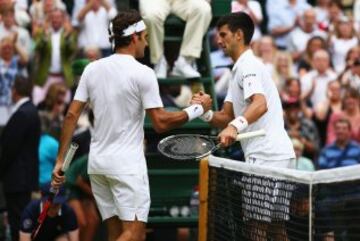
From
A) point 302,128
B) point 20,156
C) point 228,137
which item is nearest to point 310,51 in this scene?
point 302,128

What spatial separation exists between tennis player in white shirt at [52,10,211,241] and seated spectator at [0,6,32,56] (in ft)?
25.2

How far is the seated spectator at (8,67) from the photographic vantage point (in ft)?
55.0

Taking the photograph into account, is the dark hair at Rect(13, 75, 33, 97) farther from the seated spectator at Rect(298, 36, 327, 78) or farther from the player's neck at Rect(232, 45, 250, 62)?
the seated spectator at Rect(298, 36, 327, 78)

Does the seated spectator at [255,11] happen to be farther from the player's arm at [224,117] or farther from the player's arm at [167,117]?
the player's arm at [167,117]

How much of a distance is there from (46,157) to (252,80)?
575 cm

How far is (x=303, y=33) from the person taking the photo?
1945cm

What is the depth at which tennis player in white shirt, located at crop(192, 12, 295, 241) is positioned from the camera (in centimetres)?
973

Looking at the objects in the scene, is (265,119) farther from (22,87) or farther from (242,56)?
(22,87)

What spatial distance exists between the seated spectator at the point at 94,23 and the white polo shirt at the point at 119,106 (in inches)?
320

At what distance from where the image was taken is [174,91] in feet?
47.8

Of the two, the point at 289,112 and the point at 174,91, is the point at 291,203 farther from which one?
the point at 289,112

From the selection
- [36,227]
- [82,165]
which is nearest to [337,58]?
[82,165]

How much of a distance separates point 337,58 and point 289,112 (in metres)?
2.73

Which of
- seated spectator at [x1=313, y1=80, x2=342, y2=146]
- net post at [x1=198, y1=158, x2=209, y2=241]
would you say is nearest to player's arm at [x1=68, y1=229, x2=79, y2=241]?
net post at [x1=198, y1=158, x2=209, y2=241]
